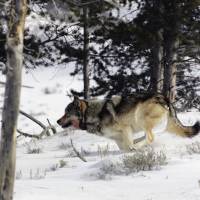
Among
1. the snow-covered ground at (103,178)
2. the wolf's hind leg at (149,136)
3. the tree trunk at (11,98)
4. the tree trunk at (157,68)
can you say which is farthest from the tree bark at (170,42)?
the tree trunk at (11,98)

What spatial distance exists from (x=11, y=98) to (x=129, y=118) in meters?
5.10

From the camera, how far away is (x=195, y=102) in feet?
59.5

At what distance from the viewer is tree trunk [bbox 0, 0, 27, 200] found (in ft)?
18.3

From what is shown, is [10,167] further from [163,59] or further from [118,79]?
[118,79]

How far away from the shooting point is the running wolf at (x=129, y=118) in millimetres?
10477

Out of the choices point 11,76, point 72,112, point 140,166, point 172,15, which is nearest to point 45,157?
point 72,112

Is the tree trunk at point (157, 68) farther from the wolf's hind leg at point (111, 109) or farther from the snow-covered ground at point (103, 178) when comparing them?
the wolf's hind leg at point (111, 109)

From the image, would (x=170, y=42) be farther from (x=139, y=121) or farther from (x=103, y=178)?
(x=103, y=178)

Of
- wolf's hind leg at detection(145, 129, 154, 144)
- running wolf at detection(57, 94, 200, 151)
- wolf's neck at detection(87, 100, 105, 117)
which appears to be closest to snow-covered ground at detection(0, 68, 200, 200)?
wolf's hind leg at detection(145, 129, 154, 144)

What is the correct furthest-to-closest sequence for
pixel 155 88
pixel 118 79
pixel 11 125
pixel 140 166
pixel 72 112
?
pixel 118 79 < pixel 155 88 < pixel 72 112 < pixel 140 166 < pixel 11 125

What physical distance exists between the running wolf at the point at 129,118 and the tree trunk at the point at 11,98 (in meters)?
4.89

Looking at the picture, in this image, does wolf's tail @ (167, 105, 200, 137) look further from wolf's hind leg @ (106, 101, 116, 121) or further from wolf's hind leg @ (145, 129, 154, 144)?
wolf's hind leg @ (106, 101, 116, 121)

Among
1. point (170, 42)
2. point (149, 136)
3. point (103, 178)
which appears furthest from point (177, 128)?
point (170, 42)

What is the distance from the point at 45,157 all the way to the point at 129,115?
170 cm
